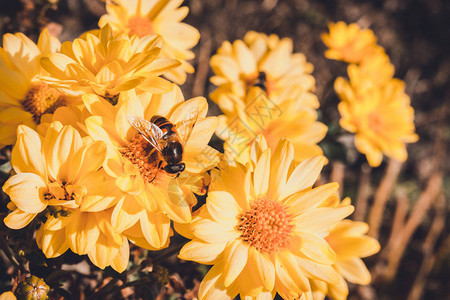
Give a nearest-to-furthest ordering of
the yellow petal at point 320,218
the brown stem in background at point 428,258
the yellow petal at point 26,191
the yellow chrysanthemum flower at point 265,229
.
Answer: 1. the yellow petal at point 26,191
2. the yellow chrysanthemum flower at point 265,229
3. the yellow petal at point 320,218
4. the brown stem in background at point 428,258

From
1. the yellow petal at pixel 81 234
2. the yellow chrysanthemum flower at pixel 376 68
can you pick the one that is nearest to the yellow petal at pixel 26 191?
the yellow petal at pixel 81 234

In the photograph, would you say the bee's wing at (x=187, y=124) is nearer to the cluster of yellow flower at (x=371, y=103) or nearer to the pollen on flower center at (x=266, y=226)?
the pollen on flower center at (x=266, y=226)

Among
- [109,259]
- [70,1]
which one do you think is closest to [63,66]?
[109,259]

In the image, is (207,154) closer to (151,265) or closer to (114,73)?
(114,73)

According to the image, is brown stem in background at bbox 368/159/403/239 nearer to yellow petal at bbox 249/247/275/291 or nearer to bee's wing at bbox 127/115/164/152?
yellow petal at bbox 249/247/275/291

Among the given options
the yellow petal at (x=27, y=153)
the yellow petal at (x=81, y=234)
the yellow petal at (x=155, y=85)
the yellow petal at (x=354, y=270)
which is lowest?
the yellow petal at (x=354, y=270)
